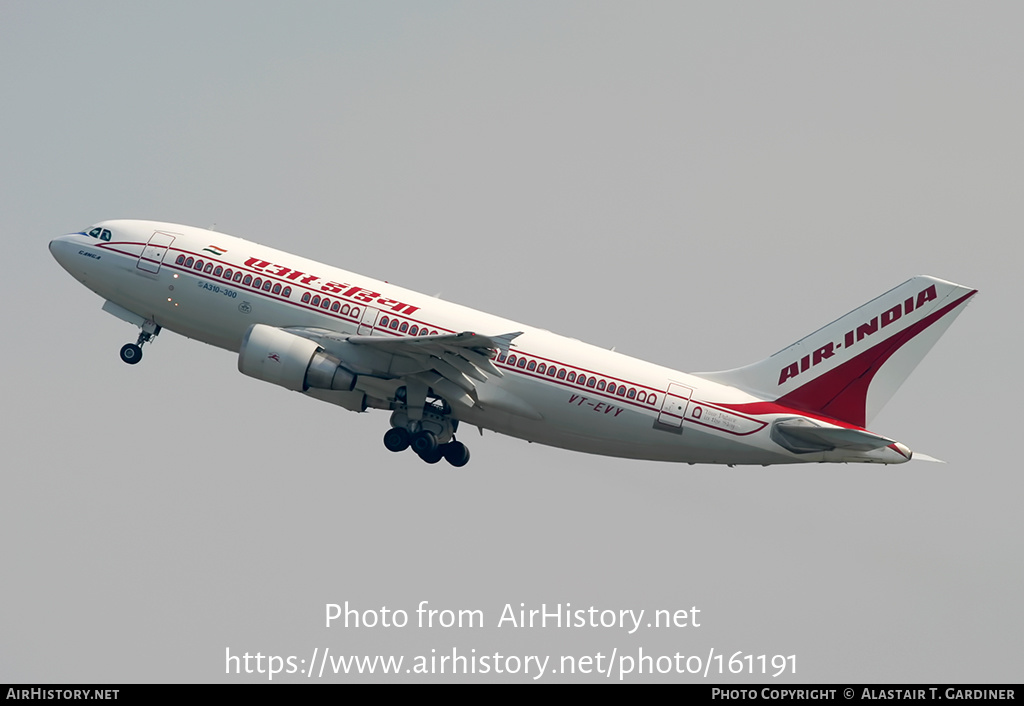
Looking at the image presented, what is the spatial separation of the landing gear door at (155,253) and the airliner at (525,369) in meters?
0.06

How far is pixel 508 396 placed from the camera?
1784 inches

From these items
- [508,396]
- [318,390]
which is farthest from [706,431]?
[318,390]

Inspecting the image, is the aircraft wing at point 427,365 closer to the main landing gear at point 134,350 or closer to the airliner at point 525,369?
the airliner at point 525,369

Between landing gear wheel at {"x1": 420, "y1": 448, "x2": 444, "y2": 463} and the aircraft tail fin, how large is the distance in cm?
1036

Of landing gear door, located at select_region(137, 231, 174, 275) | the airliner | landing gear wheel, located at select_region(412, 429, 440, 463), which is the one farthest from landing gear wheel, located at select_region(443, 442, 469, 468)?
landing gear door, located at select_region(137, 231, 174, 275)

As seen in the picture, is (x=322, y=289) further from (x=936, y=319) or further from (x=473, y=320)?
(x=936, y=319)

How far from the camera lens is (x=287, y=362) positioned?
1743 inches

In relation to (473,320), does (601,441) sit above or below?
below

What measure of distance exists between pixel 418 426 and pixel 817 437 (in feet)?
42.4

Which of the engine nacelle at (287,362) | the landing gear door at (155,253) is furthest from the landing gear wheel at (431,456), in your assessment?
the landing gear door at (155,253)

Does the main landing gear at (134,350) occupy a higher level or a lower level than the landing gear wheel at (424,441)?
higher

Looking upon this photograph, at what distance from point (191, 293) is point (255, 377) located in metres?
4.21

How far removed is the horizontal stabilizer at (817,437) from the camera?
4353cm

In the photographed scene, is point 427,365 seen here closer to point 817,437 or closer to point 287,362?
point 287,362
